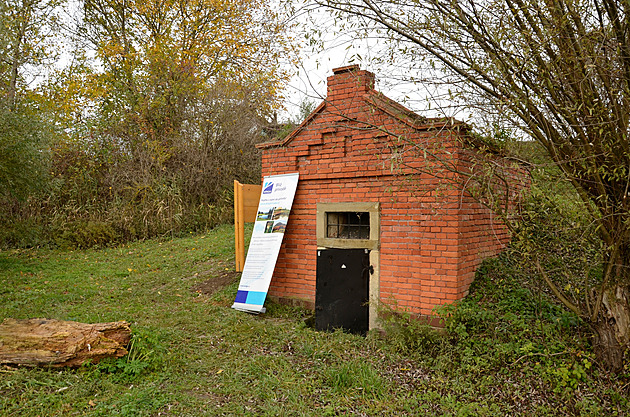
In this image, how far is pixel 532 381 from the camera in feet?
16.4

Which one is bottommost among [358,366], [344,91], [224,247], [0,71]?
[358,366]

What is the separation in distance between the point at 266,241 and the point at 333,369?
319 cm

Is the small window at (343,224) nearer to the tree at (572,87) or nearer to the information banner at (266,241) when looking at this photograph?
the information banner at (266,241)

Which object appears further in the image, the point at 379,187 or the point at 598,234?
the point at 379,187

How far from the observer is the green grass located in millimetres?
4613

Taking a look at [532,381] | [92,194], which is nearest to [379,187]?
[532,381]

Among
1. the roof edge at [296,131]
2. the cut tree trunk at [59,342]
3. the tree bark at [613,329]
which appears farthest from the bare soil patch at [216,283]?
the tree bark at [613,329]

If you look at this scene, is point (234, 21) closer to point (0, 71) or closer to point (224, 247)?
point (0, 71)

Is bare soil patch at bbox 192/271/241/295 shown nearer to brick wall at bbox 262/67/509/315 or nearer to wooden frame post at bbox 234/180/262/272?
wooden frame post at bbox 234/180/262/272

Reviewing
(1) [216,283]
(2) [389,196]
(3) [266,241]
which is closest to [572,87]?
(2) [389,196]

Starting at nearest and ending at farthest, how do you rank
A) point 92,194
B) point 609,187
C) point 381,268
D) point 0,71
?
1. point 609,187
2. point 381,268
3. point 0,71
4. point 92,194

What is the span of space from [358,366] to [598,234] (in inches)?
138

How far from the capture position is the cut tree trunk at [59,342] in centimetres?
507

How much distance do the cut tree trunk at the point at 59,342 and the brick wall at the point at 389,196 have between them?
11.3ft
